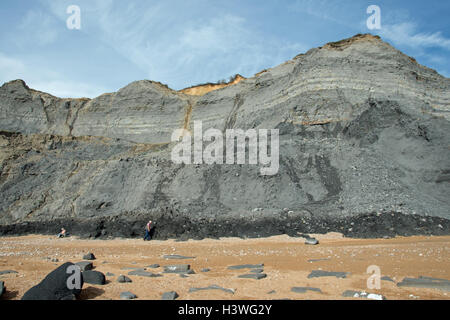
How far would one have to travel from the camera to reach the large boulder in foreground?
4.77m

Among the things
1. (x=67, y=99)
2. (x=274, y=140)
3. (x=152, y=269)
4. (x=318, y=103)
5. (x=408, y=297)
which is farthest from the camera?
(x=67, y=99)

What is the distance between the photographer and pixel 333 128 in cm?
2177

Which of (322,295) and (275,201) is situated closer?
(322,295)

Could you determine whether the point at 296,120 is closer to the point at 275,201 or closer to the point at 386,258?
the point at 275,201

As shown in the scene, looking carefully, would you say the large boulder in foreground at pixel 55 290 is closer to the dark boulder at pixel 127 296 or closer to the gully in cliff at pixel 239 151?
the dark boulder at pixel 127 296

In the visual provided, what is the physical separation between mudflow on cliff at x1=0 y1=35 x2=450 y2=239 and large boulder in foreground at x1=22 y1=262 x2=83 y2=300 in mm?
9636

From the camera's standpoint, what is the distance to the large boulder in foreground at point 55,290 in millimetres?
4766

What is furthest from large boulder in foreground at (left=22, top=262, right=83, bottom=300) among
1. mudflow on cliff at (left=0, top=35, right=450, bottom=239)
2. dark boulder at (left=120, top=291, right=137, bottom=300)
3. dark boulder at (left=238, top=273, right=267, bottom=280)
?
mudflow on cliff at (left=0, top=35, right=450, bottom=239)

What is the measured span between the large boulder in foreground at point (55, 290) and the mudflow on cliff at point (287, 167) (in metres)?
9.64

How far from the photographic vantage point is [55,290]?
4.83 m

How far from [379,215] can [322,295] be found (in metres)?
10.1

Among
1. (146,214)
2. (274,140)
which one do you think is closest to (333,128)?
(274,140)

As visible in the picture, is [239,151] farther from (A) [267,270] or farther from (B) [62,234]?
(A) [267,270]

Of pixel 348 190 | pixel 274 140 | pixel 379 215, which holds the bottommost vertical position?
pixel 379 215
